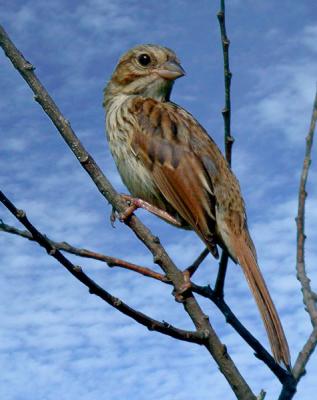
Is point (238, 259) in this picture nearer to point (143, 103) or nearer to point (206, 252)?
point (206, 252)

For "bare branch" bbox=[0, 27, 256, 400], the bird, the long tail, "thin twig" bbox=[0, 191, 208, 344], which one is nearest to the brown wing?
the bird

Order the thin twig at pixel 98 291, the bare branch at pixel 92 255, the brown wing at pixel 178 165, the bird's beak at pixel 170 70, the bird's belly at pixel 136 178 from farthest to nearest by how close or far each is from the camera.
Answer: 1. the bird's beak at pixel 170 70
2. the bird's belly at pixel 136 178
3. the brown wing at pixel 178 165
4. the bare branch at pixel 92 255
5. the thin twig at pixel 98 291

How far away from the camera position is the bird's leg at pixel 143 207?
11.0ft

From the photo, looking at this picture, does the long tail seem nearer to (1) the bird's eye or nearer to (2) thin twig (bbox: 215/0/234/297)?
(2) thin twig (bbox: 215/0/234/297)

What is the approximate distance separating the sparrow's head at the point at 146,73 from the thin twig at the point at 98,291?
3059mm

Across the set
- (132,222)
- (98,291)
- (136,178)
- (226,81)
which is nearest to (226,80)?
(226,81)

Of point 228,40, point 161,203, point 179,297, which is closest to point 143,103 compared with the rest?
point 161,203

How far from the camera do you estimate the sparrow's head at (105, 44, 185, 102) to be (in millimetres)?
5719

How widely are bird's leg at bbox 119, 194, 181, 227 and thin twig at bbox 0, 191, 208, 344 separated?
560 millimetres

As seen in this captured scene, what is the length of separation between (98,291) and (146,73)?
338 centimetres

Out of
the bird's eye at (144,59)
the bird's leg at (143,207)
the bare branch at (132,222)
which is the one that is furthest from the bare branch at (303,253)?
the bird's eye at (144,59)

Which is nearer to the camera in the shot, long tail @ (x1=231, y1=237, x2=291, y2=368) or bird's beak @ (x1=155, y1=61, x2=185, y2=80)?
long tail @ (x1=231, y1=237, x2=291, y2=368)

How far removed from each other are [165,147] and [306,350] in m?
2.10

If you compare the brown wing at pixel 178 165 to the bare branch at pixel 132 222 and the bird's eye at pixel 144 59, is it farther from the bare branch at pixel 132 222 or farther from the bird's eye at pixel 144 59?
the bare branch at pixel 132 222
